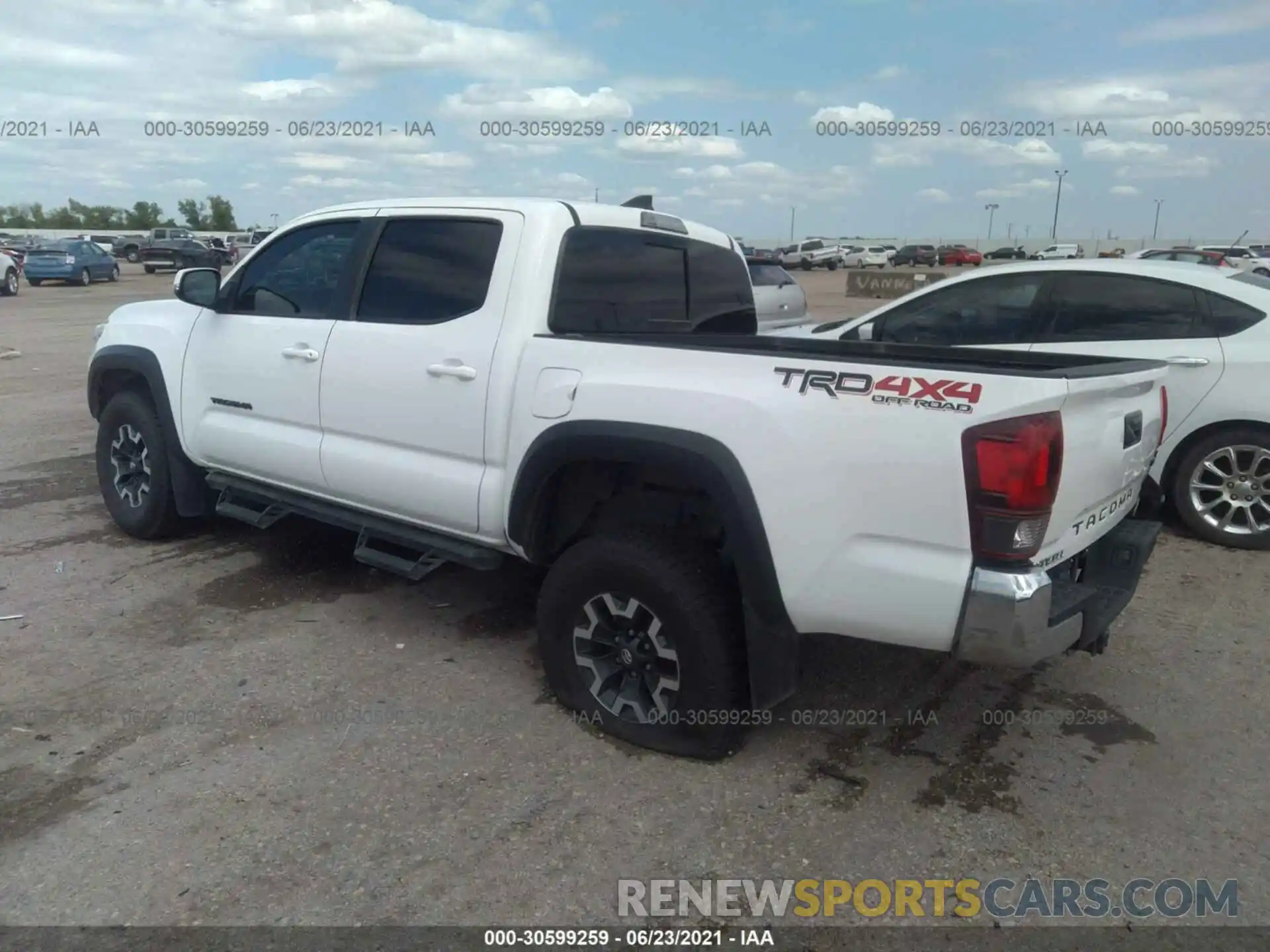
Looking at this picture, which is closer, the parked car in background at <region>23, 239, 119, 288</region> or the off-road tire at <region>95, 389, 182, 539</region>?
the off-road tire at <region>95, 389, 182, 539</region>

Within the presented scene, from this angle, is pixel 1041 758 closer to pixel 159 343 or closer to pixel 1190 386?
pixel 1190 386

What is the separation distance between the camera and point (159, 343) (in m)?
5.48

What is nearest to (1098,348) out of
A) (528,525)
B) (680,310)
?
(680,310)

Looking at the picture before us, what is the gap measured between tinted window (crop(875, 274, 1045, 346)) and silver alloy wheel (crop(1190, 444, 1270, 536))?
135cm

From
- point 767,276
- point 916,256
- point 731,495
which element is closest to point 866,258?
point 916,256

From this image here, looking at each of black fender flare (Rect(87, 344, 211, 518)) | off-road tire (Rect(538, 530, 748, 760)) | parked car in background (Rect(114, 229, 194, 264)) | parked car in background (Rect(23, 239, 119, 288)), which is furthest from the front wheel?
parked car in background (Rect(114, 229, 194, 264))

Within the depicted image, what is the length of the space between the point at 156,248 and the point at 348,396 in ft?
130

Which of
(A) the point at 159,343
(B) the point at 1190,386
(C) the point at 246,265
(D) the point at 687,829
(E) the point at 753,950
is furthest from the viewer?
(B) the point at 1190,386

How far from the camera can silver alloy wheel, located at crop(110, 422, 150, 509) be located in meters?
5.72

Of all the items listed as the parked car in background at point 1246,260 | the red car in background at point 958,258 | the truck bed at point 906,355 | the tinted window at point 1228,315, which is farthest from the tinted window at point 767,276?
the red car in background at point 958,258

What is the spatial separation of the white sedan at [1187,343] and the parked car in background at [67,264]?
32750mm

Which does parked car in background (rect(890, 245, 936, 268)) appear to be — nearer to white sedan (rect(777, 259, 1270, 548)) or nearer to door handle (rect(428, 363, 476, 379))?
white sedan (rect(777, 259, 1270, 548))

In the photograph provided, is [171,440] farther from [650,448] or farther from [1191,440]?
[1191,440]

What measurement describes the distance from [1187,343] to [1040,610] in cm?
402
